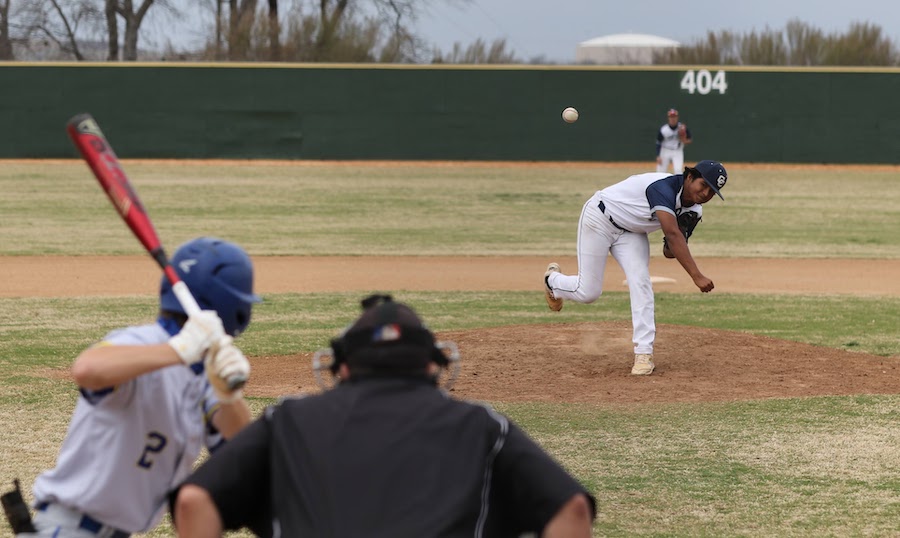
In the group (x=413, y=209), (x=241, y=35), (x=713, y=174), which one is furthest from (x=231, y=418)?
(x=241, y=35)

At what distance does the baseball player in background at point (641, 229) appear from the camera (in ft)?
30.2

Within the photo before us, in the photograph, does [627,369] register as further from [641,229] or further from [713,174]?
[713,174]

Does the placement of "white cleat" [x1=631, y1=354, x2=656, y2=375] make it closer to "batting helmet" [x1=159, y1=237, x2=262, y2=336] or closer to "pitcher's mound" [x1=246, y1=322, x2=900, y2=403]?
"pitcher's mound" [x1=246, y1=322, x2=900, y2=403]

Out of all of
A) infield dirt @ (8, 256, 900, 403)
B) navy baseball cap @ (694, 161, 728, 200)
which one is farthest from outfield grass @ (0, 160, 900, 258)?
navy baseball cap @ (694, 161, 728, 200)

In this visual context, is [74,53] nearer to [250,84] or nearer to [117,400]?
[250,84]

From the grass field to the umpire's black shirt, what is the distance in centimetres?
330

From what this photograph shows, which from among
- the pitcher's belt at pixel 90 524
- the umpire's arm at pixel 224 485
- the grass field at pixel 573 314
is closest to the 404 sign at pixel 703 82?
the grass field at pixel 573 314

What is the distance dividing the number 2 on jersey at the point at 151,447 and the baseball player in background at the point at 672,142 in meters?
27.7

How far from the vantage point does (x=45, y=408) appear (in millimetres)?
8328

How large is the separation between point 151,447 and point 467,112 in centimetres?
3308

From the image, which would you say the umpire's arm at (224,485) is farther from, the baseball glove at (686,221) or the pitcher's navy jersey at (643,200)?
the baseball glove at (686,221)

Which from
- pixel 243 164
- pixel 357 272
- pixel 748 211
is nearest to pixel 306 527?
pixel 357 272

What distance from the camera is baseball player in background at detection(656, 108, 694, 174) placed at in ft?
99.7

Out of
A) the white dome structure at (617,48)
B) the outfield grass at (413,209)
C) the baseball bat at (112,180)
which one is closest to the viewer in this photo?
the baseball bat at (112,180)
